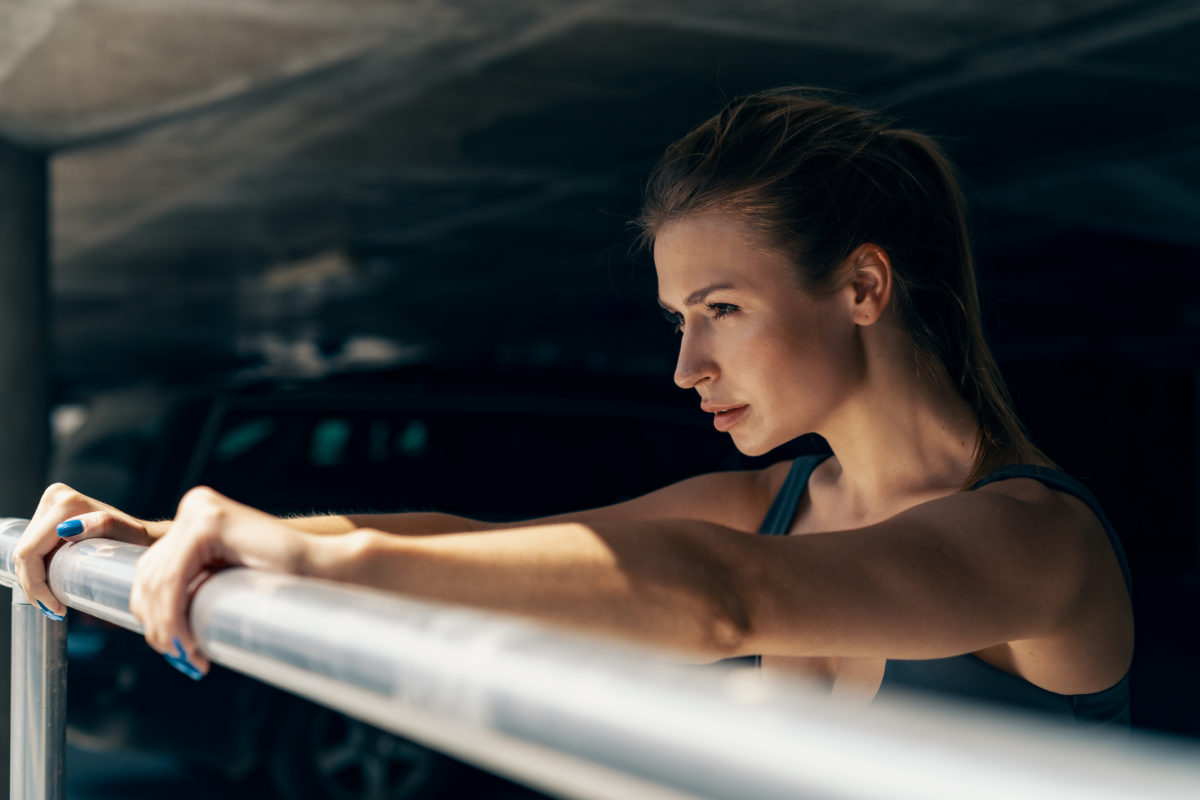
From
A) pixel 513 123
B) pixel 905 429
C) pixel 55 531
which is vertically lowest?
pixel 55 531

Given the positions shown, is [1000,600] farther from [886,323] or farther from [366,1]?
[366,1]

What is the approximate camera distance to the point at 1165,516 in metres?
14.0

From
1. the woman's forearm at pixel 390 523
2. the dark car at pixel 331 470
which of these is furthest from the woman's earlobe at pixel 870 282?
the dark car at pixel 331 470

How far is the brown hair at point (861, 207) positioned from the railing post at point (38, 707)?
3.05 ft

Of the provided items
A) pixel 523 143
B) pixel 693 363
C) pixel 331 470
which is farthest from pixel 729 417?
pixel 523 143

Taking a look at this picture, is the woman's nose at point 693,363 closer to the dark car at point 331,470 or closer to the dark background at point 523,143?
the dark background at point 523,143

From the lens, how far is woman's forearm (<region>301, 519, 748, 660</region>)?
78cm

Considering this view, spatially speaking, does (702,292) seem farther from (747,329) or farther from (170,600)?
(170,600)

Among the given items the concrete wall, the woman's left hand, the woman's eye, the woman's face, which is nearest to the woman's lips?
the woman's face

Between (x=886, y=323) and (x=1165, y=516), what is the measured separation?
45.9 feet

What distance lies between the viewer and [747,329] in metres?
1.51

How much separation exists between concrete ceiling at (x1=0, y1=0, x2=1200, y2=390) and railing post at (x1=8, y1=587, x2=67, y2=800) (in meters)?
1.29

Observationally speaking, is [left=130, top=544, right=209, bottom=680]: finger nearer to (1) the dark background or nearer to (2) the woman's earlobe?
(2) the woman's earlobe

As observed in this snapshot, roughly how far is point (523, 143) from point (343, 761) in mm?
3512
